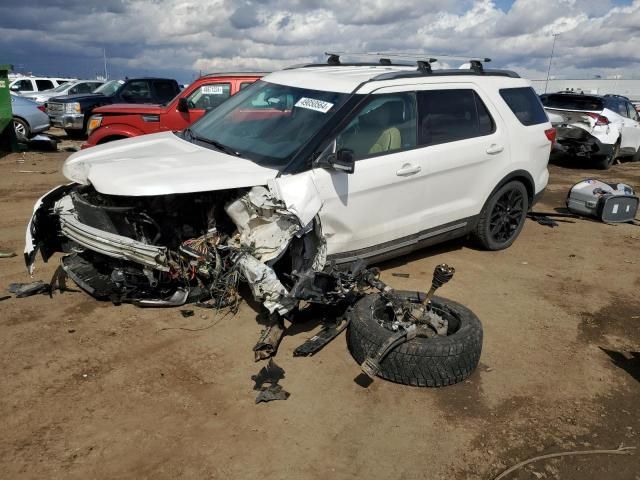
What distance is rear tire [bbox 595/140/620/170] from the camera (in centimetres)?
1323

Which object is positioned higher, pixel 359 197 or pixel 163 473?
pixel 359 197

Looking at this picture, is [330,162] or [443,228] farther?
[443,228]

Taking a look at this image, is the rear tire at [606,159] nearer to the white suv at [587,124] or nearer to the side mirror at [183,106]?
the white suv at [587,124]

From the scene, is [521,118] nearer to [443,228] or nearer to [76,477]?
[443,228]

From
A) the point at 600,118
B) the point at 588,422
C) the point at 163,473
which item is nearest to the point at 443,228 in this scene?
the point at 588,422

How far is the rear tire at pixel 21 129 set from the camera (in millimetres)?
13789

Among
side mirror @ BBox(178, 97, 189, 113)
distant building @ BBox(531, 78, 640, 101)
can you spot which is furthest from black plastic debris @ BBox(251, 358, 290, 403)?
distant building @ BBox(531, 78, 640, 101)

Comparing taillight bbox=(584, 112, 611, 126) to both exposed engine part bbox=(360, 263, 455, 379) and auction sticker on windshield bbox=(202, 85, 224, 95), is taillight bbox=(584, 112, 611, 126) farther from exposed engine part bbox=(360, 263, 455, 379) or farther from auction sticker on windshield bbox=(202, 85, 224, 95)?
exposed engine part bbox=(360, 263, 455, 379)

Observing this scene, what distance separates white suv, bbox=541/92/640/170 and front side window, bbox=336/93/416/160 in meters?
8.97

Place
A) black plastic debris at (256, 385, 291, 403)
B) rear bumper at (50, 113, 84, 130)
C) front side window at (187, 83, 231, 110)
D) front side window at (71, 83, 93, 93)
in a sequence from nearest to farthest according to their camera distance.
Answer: black plastic debris at (256, 385, 291, 403) → front side window at (187, 83, 231, 110) → rear bumper at (50, 113, 84, 130) → front side window at (71, 83, 93, 93)

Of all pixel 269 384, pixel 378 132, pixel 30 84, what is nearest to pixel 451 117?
pixel 378 132

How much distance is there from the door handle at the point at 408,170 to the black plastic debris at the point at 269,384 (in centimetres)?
194

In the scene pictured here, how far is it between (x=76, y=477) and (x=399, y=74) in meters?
3.83

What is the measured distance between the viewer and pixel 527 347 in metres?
4.04
